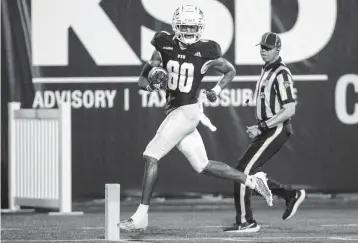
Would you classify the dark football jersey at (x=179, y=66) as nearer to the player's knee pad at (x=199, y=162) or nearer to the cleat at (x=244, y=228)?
the player's knee pad at (x=199, y=162)

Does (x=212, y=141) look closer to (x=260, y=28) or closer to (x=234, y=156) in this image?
(x=234, y=156)

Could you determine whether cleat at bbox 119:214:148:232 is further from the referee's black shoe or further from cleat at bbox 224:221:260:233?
the referee's black shoe

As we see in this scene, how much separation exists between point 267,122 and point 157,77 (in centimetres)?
119

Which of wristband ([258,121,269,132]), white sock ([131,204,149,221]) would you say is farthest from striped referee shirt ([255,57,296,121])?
white sock ([131,204,149,221])

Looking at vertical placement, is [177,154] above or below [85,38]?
below

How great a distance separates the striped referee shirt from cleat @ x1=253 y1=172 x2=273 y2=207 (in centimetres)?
58

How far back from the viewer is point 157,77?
9.94 meters

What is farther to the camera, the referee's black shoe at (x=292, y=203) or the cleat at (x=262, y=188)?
the referee's black shoe at (x=292, y=203)

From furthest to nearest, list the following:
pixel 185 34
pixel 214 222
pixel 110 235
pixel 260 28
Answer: pixel 260 28 → pixel 214 222 → pixel 185 34 → pixel 110 235

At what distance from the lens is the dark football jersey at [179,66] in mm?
10219

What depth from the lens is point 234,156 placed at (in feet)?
45.4

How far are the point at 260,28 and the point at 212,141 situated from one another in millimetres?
1497

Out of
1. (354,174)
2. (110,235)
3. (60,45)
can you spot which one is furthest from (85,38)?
(110,235)

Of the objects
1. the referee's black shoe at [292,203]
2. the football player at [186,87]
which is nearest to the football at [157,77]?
the football player at [186,87]
